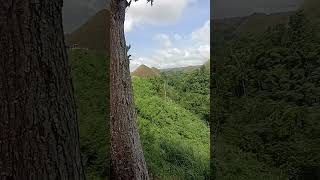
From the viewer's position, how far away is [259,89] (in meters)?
22.0

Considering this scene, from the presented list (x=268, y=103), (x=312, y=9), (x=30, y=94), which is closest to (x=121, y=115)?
(x=30, y=94)

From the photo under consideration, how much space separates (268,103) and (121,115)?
42.7 ft

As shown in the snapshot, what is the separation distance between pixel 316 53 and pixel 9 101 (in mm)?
22128

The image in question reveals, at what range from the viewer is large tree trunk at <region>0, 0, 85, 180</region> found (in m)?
1.60

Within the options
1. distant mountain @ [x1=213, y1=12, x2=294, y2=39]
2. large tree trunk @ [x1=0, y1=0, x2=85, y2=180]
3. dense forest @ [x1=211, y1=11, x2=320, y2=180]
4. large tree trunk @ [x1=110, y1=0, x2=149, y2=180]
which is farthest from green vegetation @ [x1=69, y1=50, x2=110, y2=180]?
distant mountain @ [x1=213, y1=12, x2=294, y2=39]

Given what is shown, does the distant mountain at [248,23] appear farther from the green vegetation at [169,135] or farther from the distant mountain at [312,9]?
the green vegetation at [169,135]

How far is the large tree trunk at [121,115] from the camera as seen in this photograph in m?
8.80

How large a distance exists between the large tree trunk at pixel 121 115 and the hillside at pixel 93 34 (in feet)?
31.4

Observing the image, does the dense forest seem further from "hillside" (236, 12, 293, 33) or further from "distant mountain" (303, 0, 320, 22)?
"hillside" (236, 12, 293, 33)

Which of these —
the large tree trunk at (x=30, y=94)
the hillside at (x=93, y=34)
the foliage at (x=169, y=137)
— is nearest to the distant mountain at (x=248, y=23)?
the hillside at (x=93, y=34)

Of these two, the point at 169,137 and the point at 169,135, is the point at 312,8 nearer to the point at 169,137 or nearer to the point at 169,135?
the point at 169,135

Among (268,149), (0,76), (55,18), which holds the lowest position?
(268,149)

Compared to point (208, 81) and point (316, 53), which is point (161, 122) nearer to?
point (208, 81)

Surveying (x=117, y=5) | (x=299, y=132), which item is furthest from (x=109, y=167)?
(x=299, y=132)
